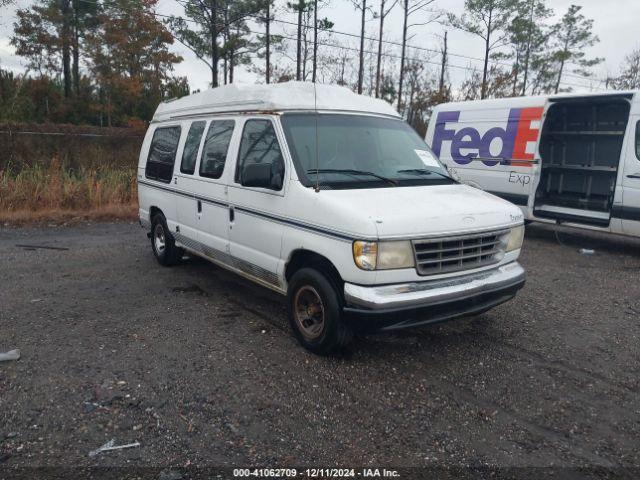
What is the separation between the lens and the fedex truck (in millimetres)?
8828

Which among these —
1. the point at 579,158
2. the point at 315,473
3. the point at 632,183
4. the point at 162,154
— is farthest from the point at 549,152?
the point at 315,473

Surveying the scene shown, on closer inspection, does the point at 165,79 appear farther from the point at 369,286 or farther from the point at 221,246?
the point at 369,286

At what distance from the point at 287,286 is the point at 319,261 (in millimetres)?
495

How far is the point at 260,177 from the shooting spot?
4395mm

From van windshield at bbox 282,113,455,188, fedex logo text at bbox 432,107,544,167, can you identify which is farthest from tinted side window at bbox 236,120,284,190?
fedex logo text at bbox 432,107,544,167

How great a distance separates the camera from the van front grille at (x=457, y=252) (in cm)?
387

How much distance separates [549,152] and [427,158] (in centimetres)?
608

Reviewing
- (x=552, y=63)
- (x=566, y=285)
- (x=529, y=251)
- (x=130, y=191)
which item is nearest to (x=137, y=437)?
(x=566, y=285)

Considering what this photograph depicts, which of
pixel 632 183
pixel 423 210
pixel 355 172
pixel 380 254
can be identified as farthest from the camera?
pixel 632 183

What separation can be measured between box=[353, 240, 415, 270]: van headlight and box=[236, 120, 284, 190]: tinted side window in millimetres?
1126

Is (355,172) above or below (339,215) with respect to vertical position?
above

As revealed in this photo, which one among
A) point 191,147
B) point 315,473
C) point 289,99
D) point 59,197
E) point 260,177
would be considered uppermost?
point 289,99

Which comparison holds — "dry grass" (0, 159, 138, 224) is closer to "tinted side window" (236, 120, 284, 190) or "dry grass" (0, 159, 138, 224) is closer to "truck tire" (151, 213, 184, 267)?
"truck tire" (151, 213, 184, 267)

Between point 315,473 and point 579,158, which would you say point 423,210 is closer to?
point 315,473
